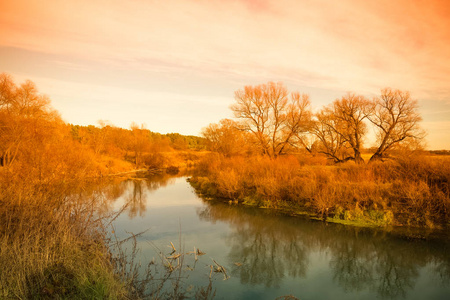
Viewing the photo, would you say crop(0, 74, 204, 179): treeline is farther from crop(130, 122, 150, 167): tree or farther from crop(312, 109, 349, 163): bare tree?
crop(312, 109, 349, 163): bare tree

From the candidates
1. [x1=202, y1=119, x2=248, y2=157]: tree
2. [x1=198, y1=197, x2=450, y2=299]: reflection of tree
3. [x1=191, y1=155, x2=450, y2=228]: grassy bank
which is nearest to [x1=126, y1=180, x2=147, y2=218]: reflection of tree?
[x1=198, y1=197, x2=450, y2=299]: reflection of tree

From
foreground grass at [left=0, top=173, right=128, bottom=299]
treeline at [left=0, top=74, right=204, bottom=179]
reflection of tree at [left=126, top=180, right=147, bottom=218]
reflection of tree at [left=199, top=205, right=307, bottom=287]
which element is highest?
treeline at [left=0, top=74, right=204, bottom=179]

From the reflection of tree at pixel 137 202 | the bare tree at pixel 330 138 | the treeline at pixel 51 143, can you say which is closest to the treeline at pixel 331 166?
the bare tree at pixel 330 138

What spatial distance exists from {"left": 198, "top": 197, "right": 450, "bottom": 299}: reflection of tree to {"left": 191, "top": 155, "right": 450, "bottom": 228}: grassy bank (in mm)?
1352

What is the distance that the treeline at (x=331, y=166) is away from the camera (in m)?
13.1

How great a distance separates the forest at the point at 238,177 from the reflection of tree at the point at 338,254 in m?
1.98

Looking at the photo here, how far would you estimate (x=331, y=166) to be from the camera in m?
21.8

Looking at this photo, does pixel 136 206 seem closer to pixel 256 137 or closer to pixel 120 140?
pixel 256 137

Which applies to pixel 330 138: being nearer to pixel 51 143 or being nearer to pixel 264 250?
pixel 264 250

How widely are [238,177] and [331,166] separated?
7930mm

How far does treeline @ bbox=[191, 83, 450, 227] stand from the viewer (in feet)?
43.0

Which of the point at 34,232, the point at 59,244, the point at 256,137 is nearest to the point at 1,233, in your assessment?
the point at 34,232

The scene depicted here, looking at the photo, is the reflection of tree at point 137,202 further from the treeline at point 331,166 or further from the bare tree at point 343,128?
the bare tree at point 343,128

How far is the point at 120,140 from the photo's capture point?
46406 mm
